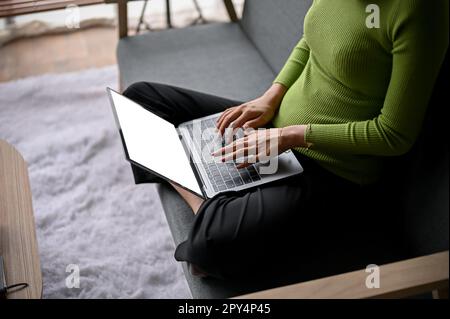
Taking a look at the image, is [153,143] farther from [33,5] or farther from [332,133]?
[33,5]

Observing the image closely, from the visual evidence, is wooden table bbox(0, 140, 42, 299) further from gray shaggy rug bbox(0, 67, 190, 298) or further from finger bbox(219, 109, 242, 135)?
finger bbox(219, 109, 242, 135)

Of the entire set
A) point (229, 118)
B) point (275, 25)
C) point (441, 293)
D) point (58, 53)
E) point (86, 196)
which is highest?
point (275, 25)

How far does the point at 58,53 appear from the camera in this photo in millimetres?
2344

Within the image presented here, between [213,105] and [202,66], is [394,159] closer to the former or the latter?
[213,105]

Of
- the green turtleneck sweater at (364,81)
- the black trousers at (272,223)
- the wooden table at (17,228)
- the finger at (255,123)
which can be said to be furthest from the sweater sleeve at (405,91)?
the wooden table at (17,228)

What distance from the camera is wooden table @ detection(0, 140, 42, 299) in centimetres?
113

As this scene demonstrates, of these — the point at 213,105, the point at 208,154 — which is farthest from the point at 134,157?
the point at 213,105

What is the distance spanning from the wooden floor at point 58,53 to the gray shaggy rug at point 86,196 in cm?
9

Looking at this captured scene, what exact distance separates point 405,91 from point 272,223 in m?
0.37

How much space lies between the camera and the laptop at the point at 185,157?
4.02 ft

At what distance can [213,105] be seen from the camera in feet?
4.72

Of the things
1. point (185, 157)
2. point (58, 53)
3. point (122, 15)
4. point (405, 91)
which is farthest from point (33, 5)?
point (405, 91)

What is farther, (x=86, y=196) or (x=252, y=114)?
(x=86, y=196)

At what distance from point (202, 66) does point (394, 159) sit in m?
0.76
